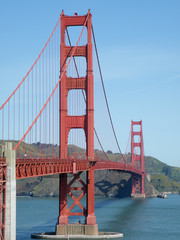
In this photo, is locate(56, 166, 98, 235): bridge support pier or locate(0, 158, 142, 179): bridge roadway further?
locate(56, 166, 98, 235): bridge support pier

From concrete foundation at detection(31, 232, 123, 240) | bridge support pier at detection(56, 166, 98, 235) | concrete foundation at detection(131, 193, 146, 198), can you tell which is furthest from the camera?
concrete foundation at detection(131, 193, 146, 198)

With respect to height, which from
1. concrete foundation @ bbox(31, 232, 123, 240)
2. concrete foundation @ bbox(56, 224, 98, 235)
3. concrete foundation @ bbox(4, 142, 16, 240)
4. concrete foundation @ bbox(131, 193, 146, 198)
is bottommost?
concrete foundation @ bbox(131, 193, 146, 198)

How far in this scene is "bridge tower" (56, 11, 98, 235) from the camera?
53344 mm

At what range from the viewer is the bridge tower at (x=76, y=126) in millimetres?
53344

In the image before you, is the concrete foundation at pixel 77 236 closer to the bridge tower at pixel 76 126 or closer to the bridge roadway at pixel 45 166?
the bridge tower at pixel 76 126

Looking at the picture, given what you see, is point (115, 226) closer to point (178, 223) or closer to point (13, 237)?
point (178, 223)

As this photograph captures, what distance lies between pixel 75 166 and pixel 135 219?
29.8 m

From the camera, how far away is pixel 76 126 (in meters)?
54.2

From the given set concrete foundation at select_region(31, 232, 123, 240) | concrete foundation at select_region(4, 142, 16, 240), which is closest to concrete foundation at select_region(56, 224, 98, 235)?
concrete foundation at select_region(31, 232, 123, 240)

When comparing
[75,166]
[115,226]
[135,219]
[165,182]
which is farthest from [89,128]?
[165,182]

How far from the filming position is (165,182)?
7072 inches

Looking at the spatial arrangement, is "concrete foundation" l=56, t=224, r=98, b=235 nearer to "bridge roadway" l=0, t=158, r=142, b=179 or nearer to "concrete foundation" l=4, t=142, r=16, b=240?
"bridge roadway" l=0, t=158, r=142, b=179

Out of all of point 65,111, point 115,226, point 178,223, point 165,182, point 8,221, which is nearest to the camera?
point 8,221

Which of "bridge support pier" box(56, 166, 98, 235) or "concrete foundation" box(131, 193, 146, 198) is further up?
"bridge support pier" box(56, 166, 98, 235)
